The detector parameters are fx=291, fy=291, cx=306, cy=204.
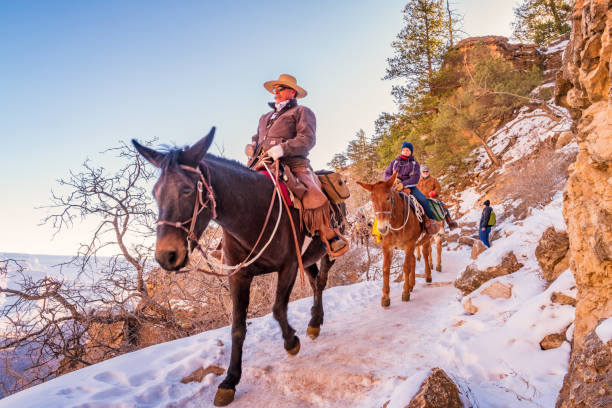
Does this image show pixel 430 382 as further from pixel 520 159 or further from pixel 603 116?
pixel 520 159

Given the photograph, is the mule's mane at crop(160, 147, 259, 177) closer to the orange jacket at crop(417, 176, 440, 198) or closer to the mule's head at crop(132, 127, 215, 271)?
the mule's head at crop(132, 127, 215, 271)

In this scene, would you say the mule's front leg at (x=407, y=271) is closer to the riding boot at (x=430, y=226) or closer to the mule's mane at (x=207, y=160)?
the riding boot at (x=430, y=226)

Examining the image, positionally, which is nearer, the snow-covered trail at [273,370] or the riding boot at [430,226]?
the snow-covered trail at [273,370]

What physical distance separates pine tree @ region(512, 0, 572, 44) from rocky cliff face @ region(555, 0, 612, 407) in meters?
38.7

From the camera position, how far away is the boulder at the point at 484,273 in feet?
16.7

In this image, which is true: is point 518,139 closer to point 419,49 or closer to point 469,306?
point 419,49

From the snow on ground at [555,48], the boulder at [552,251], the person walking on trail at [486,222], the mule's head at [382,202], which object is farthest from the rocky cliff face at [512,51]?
the boulder at [552,251]

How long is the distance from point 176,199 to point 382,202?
456 cm

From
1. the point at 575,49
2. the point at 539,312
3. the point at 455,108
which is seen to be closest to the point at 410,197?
the point at 539,312

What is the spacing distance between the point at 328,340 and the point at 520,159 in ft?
66.0

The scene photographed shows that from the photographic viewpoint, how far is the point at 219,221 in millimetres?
2875

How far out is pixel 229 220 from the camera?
2947 millimetres

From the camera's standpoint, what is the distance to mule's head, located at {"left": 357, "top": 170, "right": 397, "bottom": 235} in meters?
5.99

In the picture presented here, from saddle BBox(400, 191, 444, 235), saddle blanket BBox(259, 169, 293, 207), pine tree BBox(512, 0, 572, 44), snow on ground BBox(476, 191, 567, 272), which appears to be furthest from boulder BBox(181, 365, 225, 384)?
pine tree BBox(512, 0, 572, 44)
